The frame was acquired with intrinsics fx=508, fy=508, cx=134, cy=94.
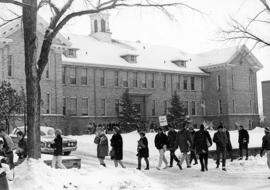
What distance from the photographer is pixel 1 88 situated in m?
31.3

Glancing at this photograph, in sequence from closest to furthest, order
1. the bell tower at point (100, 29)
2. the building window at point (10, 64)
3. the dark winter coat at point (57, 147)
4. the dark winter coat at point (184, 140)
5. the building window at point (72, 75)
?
the dark winter coat at point (57, 147)
the dark winter coat at point (184, 140)
the building window at point (10, 64)
the building window at point (72, 75)
the bell tower at point (100, 29)

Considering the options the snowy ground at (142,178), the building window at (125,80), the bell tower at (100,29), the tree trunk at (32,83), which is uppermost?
the bell tower at (100,29)

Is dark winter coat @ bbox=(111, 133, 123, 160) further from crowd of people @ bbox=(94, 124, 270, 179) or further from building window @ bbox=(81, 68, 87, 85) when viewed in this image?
building window @ bbox=(81, 68, 87, 85)

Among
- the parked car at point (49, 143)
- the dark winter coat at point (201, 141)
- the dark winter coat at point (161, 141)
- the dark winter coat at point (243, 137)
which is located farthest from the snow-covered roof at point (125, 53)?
the dark winter coat at point (201, 141)

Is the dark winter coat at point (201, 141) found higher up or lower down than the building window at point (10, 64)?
lower down

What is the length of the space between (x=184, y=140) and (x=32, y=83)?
23.7ft

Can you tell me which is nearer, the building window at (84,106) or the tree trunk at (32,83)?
the tree trunk at (32,83)

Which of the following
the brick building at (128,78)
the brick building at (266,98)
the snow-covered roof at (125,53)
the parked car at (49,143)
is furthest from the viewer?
the brick building at (266,98)

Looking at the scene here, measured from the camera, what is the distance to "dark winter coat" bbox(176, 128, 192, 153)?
19.5 meters

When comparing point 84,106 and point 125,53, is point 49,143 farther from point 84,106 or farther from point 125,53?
point 125,53

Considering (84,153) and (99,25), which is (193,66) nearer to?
(99,25)

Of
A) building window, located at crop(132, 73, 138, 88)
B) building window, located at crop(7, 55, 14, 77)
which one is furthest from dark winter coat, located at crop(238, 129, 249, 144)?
building window, located at crop(132, 73, 138, 88)

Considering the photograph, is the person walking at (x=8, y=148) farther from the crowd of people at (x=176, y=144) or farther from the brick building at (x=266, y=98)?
the brick building at (x=266, y=98)

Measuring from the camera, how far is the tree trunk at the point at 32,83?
14.5 m
